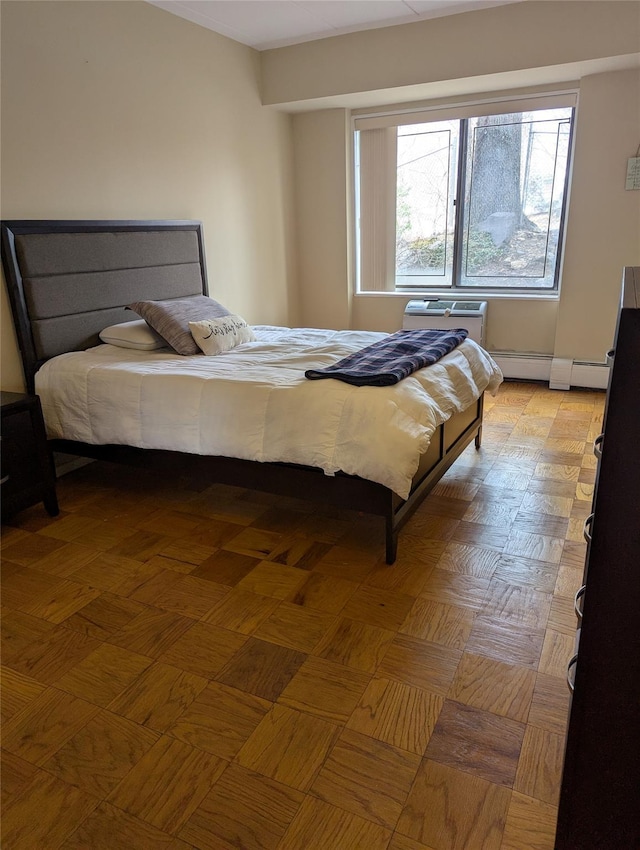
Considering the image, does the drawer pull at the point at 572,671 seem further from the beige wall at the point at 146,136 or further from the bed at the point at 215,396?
the beige wall at the point at 146,136

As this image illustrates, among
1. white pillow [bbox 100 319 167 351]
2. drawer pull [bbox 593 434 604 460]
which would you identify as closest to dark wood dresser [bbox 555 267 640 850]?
drawer pull [bbox 593 434 604 460]

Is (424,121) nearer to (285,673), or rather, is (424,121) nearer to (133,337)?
(133,337)

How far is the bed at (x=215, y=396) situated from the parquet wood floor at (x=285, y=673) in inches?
10.7

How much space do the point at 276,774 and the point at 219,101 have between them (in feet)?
Result: 13.7

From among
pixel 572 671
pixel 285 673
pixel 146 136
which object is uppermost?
pixel 146 136

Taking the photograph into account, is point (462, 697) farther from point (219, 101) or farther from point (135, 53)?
point (219, 101)

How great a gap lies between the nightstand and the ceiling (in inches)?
102

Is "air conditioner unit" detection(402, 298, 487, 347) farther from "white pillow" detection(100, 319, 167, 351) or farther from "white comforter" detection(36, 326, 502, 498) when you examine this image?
"white pillow" detection(100, 319, 167, 351)

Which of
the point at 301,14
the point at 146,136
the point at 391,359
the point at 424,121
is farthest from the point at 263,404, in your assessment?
the point at 424,121

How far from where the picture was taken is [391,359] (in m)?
2.61

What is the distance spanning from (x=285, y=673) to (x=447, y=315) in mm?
3579

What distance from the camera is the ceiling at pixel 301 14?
3574mm

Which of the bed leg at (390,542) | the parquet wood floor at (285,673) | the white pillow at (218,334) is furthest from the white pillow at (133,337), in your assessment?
the bed leg at (390,542)

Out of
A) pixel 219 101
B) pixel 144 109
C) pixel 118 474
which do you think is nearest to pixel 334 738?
pixel 118 474
